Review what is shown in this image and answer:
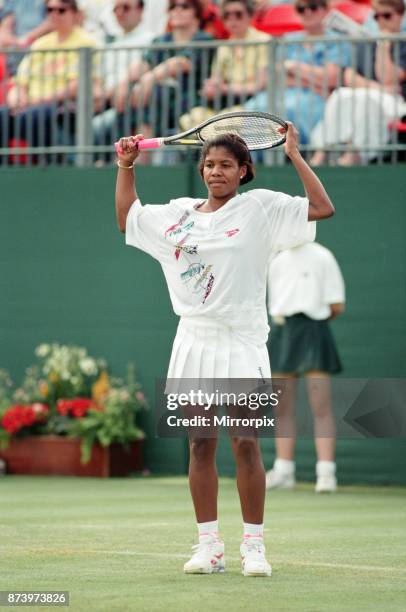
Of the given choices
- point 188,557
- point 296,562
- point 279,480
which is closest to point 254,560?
point 296,562

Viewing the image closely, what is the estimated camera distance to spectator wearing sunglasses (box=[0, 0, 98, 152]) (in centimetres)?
1310

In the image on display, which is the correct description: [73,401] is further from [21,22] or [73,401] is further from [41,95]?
[21,22]

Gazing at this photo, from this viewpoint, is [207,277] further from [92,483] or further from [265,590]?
[92,483]

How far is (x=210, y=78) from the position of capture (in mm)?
12680

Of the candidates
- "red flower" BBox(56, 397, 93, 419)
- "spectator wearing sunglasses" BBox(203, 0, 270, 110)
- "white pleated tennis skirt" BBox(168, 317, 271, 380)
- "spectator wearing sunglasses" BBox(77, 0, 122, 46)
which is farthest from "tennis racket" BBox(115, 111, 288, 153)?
"spectator wearing sunglasses" BBox(77, 0, 122, 46)

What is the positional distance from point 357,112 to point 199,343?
6.07 meters

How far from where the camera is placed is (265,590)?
6.09 m

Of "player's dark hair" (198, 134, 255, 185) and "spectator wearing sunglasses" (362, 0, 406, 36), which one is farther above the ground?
"spectator wearing sunglasses" (362, 0, 406, 36)

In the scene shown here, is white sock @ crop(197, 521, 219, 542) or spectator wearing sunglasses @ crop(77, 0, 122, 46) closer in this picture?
white sock @ crop(197, 521, 219, 542)

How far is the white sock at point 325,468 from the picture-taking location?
1148 cm

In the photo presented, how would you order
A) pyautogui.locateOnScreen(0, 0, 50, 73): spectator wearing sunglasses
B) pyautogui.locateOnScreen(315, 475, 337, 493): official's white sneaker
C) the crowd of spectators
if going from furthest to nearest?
pyautogui.locateOnScreen(0, 0, 50, 73): spectator wearing sunglasses < the crowd of spectators < pyautogui.locateOnScreen(315, 475, 337, 493): official's white sneaker

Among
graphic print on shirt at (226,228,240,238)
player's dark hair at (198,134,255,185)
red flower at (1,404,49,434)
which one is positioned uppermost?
player's dark hair at (198,134,255,185)

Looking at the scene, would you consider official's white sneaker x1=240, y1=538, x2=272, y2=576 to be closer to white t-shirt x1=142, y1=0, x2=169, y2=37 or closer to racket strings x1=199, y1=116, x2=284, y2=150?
racket strings x1=199, y1=116, x2=284, y2=150

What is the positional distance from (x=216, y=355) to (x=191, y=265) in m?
0.44
